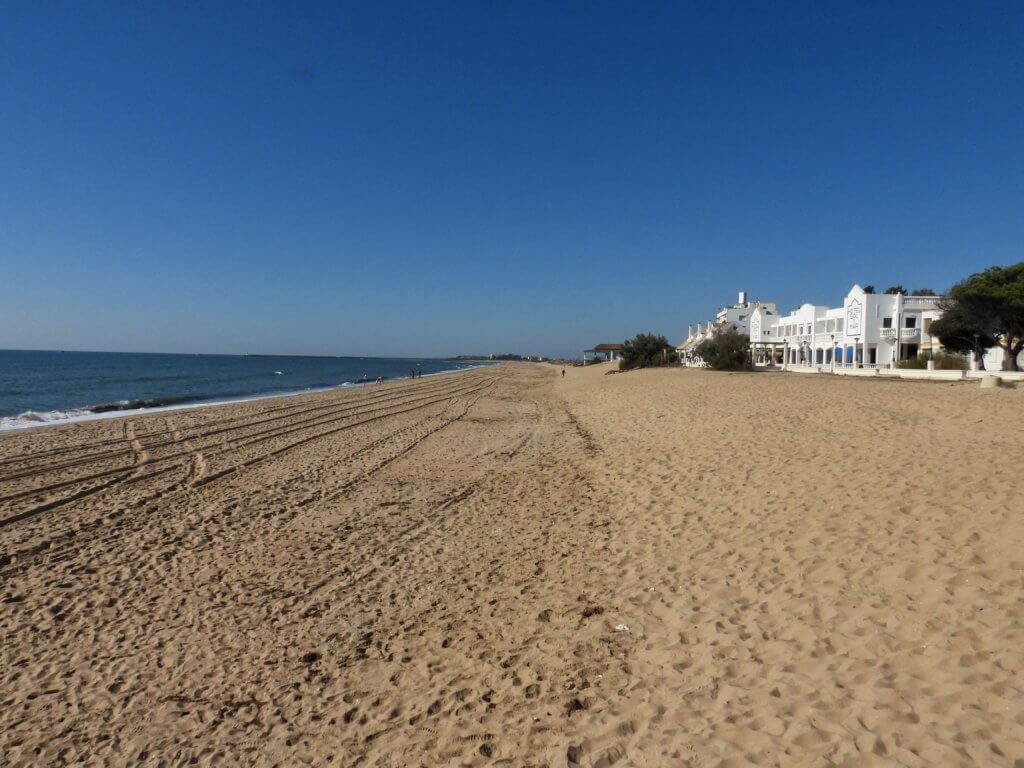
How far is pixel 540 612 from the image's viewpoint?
17.5ft

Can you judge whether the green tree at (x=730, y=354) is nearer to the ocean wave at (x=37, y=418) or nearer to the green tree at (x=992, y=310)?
the green tree at (x=992, y=310)

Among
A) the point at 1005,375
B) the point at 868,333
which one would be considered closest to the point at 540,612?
the point at 1005,375

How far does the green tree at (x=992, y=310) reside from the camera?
28.4 metres

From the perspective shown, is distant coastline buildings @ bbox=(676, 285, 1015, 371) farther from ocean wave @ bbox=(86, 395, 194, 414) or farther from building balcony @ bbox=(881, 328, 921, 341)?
ocean wave @ bbox=(86, 395, 194, 414)

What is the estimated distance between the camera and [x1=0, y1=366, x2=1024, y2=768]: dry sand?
353 cm

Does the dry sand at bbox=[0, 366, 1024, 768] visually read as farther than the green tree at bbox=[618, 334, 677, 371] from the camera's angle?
No

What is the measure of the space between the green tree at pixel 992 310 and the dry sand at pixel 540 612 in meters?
23.9

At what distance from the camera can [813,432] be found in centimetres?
1166

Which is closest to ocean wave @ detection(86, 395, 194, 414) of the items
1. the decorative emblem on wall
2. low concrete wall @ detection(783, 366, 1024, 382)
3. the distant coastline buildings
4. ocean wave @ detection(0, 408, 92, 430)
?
ocean wave @ detection(0, 408, 92, 430)

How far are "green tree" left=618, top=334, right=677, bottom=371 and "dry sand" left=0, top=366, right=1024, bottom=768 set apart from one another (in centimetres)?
3931

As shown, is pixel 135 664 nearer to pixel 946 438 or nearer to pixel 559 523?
pixel 559 523

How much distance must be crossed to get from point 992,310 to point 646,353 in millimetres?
24837

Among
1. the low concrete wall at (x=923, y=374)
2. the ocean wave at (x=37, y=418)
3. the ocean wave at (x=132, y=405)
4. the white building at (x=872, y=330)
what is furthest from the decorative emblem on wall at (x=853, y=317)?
the ocean wave at (x=37, y=418)

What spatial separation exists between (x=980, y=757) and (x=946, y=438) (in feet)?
28.7
